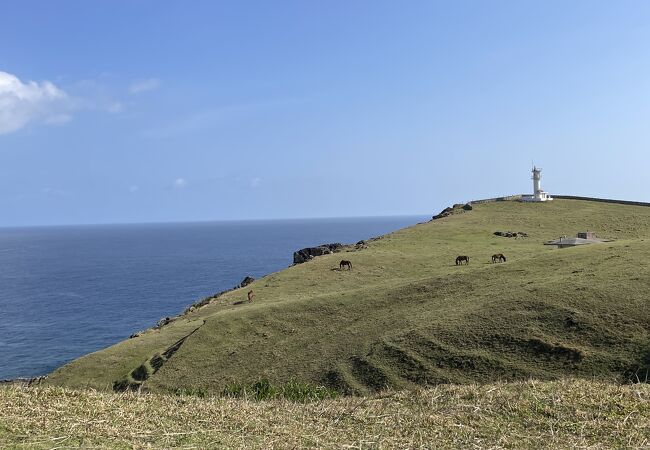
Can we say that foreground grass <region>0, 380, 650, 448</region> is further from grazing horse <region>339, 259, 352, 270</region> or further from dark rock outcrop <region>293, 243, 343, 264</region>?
dark rock outcrop <region>293, 243, 343, 264</region>

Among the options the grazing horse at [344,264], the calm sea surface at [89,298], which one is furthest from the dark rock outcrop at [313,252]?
the calm sea surface at [89,298]

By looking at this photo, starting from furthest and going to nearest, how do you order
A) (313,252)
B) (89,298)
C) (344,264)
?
(89,298), (313,252), (344,264)

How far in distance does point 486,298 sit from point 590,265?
10026 millimetres

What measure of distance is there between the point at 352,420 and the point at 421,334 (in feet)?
64.0

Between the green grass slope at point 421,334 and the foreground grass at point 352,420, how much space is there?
43.0 ft

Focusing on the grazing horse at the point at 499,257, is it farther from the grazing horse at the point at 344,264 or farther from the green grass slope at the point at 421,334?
the grazing horse at the point at 344,264

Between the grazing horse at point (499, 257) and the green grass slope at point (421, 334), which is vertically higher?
the grazing horse at point (499, 257)

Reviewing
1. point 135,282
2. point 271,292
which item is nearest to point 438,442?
point 271,292

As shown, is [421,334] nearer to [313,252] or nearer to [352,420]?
[352,420]

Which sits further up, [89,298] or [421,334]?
[421,334]

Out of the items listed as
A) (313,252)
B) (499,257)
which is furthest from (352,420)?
(313,252)

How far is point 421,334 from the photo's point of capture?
1270 inches

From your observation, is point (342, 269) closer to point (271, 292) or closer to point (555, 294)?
point (271, 292)

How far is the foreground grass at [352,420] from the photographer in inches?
460
